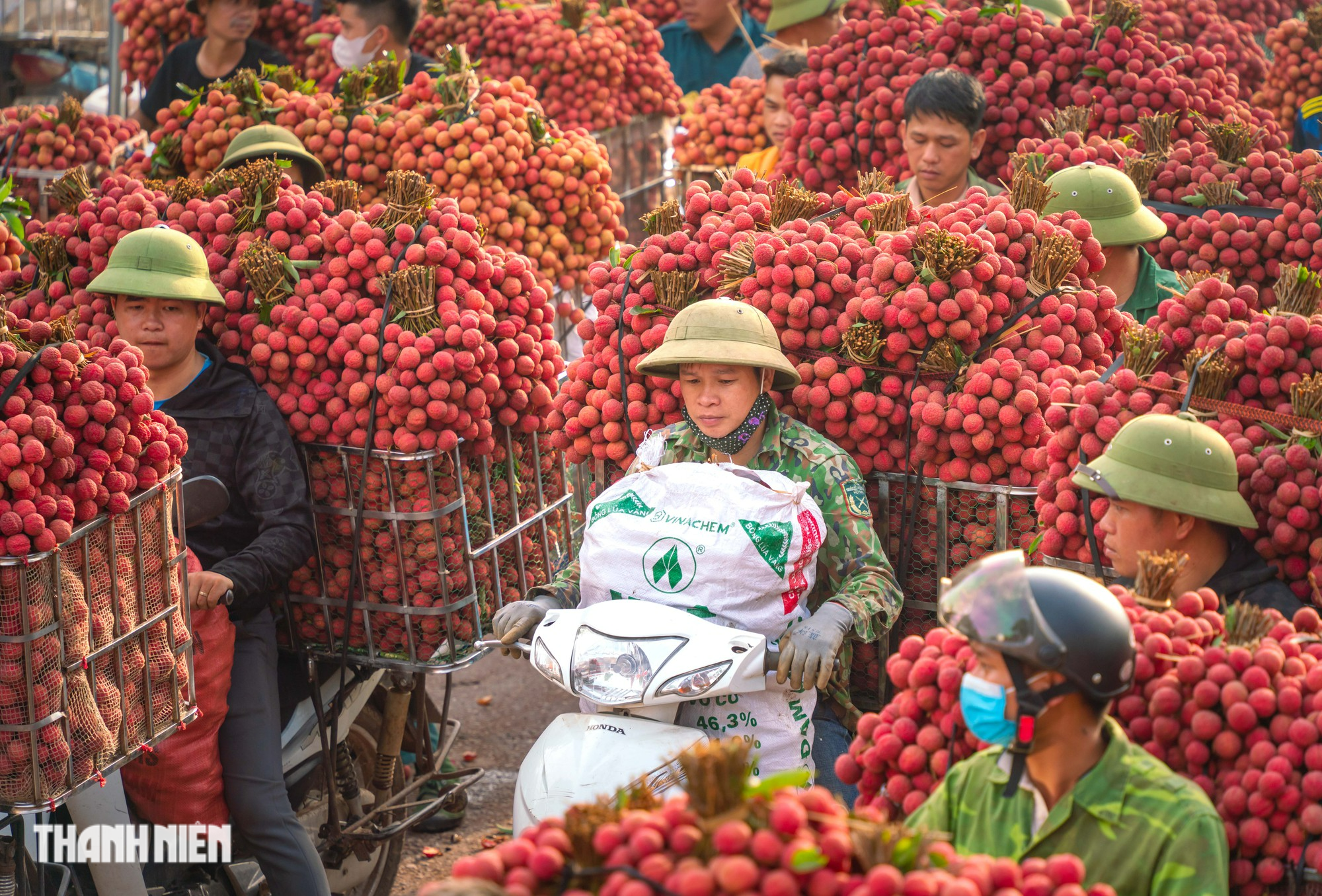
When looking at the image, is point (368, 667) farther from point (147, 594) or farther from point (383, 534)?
point (147, 594)

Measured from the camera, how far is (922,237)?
10.2ft

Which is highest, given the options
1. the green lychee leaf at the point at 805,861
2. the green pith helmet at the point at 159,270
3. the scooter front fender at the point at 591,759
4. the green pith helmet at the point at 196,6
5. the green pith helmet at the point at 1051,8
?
the green pith helmet at the point at 196,6

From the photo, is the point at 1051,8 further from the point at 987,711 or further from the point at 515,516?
the point at 987,711

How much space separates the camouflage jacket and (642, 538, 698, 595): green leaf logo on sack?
1.10 feet

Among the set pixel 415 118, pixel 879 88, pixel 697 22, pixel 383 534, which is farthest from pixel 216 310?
pixel 697 22

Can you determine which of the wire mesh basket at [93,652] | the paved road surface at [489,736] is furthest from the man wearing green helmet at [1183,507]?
the paved road surface at [489,736]

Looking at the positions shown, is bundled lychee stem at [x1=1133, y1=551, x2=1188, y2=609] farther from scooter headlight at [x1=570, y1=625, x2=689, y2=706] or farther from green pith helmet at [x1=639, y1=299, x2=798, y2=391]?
green pith helmet at [x1=639, y1=299, x2=798, y2=391]

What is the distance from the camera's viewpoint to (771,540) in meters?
2.63

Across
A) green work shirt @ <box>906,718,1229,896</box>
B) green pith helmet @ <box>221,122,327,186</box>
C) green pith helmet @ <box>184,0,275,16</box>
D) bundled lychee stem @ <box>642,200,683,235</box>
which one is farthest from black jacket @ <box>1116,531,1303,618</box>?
green pith helmet @ <box>184,0,275,16</box>

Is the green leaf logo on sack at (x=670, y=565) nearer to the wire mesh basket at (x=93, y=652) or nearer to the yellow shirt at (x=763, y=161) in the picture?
the wire mesh basket at (x=93, y=652)

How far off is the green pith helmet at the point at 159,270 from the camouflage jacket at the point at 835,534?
121 cm

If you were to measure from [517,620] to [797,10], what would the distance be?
4.40 m

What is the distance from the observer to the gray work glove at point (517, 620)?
9.11 feet

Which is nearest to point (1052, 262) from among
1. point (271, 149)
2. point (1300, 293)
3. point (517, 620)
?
point (1300, 293)
